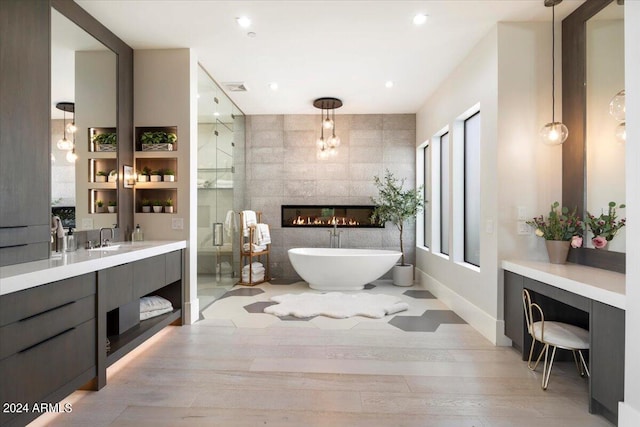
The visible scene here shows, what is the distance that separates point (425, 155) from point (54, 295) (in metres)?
5.61

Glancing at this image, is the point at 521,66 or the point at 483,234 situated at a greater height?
the point at 521,66

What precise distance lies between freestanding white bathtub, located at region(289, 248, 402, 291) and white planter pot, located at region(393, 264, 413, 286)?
458 millimetres

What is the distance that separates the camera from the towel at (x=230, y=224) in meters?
5.34

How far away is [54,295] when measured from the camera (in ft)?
6.68

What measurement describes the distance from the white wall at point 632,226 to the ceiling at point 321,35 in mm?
1350

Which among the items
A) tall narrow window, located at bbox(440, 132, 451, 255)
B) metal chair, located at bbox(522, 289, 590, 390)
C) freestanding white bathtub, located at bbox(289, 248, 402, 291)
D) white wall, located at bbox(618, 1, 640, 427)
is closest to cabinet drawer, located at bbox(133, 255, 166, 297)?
freestanding white bathtub, located at bbox(289, 248, 402, 291)

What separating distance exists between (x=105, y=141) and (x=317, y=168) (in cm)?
370

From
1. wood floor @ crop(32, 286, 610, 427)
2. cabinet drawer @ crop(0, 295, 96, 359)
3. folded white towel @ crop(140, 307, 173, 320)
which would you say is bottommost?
wood floor @ crop(32, 286, 610, 427)

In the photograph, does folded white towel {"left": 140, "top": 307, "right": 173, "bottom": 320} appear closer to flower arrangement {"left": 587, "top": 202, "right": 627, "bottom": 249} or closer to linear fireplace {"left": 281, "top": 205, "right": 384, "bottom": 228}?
linear fireplace {"left": 281, "top": 205, "right": 384, "bottom": 228}

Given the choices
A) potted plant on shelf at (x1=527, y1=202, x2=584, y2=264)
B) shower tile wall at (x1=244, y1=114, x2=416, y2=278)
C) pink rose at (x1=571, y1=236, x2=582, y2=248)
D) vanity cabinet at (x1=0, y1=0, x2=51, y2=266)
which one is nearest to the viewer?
vanity cabinet at (x1=0, y1=0, x2=51, y2=266)

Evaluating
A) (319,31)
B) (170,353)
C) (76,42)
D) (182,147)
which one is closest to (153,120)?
(182,147)

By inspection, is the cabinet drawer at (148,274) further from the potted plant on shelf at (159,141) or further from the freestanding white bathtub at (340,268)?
the freestanding white bathtub at (340,268)

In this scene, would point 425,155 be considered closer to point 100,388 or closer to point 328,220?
point 328,220

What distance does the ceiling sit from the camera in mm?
3061
